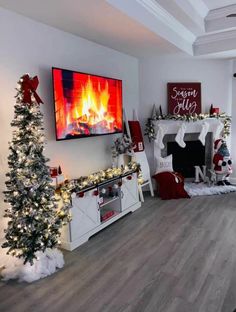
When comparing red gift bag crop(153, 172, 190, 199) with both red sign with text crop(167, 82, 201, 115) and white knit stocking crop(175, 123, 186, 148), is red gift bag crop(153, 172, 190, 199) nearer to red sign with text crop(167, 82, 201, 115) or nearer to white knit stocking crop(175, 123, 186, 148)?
white knit stocking crop(175, 123, 186, 148)

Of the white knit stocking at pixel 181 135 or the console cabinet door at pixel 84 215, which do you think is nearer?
the console cabinet door at pixel 84 215

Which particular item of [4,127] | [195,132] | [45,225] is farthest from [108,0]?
[195,132]

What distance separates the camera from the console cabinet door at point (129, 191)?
13.0 feet

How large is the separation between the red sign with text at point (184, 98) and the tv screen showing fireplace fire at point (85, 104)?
4.80 feet

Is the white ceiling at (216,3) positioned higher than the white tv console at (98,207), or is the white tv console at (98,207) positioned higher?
the white ceiling at (216,3)

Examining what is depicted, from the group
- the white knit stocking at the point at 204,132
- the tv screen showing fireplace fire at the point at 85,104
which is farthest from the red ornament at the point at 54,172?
the white knit stocking at the point at 204,132

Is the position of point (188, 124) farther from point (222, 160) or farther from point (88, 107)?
point (88, 107)

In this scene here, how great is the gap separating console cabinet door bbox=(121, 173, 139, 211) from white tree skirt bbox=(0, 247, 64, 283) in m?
1.48

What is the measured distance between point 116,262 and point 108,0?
8.55 ft

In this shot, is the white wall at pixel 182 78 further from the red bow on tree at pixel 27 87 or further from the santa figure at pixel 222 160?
the red bow on tree at pixel 27 87

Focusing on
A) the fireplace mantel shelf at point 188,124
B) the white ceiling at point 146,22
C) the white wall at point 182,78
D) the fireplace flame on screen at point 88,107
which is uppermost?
the white ceiling at point 146,22

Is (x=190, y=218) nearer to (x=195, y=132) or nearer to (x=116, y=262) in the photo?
(x=116, y=262)

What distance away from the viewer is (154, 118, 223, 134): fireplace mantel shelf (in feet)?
16.5

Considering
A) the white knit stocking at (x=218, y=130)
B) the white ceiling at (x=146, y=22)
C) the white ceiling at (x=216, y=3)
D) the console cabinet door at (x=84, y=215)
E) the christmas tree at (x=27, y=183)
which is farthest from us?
the white knit stocking at (x=218, y=130)
